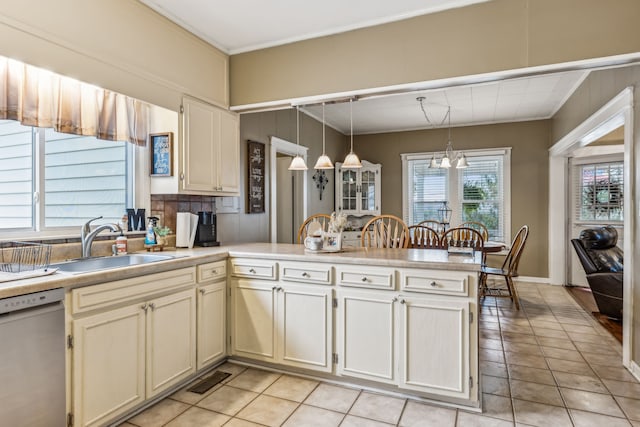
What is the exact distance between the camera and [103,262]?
8.36ft

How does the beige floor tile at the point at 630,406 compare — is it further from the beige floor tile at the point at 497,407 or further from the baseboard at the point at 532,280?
the baseboard at the point at 532,280

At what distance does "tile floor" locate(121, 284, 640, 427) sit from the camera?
219cm

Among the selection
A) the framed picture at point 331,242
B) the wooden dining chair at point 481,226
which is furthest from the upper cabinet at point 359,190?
the framed picture at point 331,242

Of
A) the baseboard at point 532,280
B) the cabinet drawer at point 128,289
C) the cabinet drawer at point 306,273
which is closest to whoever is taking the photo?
the cabinet drawer at point 128,289

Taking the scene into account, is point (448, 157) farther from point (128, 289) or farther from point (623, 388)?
point (128, 289)

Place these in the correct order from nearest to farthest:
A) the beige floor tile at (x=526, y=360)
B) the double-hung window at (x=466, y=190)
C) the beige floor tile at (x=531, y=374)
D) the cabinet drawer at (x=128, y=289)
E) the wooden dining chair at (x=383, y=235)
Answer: the cabinet drawer at (x=128, y=289) → the beige floor tile at (x=531, y=374) → the beige floor tile at (x=526, y=360) → the wooden dining chair at (x=383, y=235) → the double-hung window at (x=466, y=190)

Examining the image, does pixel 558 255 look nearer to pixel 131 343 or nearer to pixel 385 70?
pixel 385 70

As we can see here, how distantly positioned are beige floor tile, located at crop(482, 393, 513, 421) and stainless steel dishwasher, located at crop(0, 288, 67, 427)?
2277 millimetres

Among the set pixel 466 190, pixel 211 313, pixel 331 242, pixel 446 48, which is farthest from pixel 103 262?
pixel 466 190

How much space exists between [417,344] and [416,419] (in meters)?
0.41

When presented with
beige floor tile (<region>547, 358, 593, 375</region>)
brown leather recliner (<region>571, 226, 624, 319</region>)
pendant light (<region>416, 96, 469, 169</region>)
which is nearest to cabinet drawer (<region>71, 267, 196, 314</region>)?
beige floor tile (<region>547, 358, 593, 375</region>)

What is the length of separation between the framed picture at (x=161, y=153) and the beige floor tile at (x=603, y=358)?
3636mm

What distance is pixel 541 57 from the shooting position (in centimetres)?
247

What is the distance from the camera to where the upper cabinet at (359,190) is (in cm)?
679
